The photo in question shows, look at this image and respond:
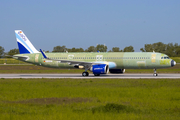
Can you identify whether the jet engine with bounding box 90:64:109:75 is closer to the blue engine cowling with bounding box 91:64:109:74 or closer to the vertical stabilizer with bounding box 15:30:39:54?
the blue engine cowling with bounding box 91:64:109:74

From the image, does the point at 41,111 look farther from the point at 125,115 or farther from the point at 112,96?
the point at 112,96

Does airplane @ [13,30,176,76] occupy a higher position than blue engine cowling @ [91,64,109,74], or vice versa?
airplane @ [13,30,176,76]

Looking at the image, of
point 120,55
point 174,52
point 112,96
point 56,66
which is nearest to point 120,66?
point 120,55

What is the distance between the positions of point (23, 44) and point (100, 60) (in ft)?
51.6

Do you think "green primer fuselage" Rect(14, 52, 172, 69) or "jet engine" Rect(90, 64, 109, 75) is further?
"green primer fuselage" Rect(14, 52, 172, 69)

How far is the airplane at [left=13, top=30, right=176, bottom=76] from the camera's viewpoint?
38.0 m

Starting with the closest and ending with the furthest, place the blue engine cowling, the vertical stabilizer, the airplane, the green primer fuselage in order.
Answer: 1. the blue engine cowling
2. the airplane
3. the green primer fuselage
4. the vertical stabilizer

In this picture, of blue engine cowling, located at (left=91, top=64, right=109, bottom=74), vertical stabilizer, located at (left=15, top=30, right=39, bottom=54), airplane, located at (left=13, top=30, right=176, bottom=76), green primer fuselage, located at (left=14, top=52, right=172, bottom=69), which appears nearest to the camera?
blue engine cowling, located at (left=91, top=64, right=109, bottom=74)

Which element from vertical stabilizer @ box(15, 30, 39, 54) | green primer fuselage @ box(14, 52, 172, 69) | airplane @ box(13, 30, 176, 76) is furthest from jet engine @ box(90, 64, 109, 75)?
vertical stabilizer @ box(15, 30, 39, 54)

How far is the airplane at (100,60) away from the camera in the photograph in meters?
38.0

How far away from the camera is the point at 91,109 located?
13203 mm

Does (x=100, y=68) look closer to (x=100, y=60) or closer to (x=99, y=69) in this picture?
(x=99, y=69)

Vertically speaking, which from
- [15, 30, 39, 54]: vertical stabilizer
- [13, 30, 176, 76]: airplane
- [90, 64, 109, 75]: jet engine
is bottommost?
[90, 64, 109, 75]: jet engine

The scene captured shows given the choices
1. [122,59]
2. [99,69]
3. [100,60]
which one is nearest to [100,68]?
[99,69]
